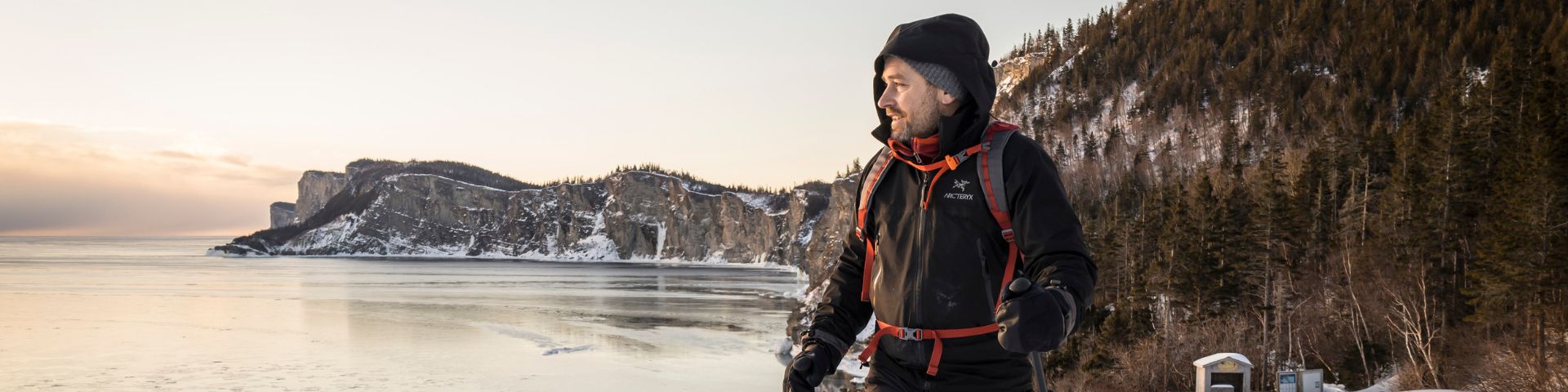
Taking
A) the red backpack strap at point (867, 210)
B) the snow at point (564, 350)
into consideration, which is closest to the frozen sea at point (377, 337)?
the snow at point (564, 350)

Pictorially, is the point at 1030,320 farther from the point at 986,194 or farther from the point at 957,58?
the point at 957,58

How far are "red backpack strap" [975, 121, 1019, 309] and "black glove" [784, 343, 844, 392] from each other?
2.01 feet

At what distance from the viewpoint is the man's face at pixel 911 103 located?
10.6ft

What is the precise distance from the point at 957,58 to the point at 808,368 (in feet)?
3.71

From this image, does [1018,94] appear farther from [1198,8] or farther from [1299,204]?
[1299,204]

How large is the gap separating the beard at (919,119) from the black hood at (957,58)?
→ 5 cm

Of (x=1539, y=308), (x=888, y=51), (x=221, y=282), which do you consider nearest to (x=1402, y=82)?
(x=1539, y=308)

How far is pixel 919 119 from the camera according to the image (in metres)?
3.23

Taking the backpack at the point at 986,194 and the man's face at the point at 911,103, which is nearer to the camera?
the backpack at the point at 986,194

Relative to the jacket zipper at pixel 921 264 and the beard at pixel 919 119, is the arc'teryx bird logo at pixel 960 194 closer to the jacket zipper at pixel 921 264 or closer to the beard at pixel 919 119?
the jacket zipper at pixel 921 264

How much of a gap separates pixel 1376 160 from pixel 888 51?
7465 cm

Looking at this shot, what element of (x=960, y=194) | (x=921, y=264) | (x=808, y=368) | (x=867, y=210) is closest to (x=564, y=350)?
→ (x=867, y=210)

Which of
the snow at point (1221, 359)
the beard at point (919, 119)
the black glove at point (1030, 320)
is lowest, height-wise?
the snow at point (1221, 359)

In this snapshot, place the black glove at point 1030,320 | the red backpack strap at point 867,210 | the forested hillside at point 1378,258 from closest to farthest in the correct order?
1. the black glove at point 1030,320
2. the red backpack strap at point 867,210
3. the forested hillside at point 1378,258
